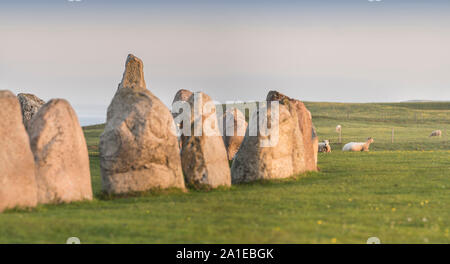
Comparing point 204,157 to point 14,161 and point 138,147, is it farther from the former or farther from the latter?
point 14,161

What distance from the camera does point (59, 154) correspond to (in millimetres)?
18406

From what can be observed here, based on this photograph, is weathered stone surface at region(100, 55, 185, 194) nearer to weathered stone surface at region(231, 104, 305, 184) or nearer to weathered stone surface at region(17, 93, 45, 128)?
weathered stone surface at region(231, 104, 305, 184)

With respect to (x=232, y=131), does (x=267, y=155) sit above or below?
below

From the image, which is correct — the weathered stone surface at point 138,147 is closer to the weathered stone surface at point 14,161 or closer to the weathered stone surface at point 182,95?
the weathered stone surface at point 14,161

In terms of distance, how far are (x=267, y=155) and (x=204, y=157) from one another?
380cm

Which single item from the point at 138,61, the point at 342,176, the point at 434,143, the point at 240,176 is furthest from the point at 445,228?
the point at 434,143

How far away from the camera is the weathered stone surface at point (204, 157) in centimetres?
2241

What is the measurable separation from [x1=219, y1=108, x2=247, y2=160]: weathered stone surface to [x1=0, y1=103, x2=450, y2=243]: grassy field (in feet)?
24.8

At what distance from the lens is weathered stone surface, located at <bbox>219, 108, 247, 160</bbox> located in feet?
118

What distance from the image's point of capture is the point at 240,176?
24953 mm

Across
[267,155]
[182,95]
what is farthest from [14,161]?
[182,95]

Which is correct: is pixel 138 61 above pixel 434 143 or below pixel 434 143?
above
